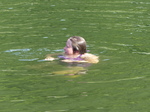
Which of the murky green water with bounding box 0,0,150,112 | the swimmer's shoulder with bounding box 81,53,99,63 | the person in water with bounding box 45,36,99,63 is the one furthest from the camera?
the person in water with bounding box 45,36,99,63

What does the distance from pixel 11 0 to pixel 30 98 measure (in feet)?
38.8

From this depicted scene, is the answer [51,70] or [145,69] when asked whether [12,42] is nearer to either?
[51,70]

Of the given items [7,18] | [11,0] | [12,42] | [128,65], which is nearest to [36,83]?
[128,65]

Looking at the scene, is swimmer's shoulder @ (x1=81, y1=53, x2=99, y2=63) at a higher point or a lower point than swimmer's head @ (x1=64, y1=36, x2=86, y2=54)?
lower

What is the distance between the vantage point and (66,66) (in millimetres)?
10211

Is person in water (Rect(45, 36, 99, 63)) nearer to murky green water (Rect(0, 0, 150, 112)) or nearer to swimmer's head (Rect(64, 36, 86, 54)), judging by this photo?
swimmer's head (Rect(64, 36, 86, 54))

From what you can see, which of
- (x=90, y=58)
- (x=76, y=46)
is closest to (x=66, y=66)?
(x=90, y=58)

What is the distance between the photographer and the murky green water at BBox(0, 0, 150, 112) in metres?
7.80

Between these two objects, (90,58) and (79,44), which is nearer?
(90,58)

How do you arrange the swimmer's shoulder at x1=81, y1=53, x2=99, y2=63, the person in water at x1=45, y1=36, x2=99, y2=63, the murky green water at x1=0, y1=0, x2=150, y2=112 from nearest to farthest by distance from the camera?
the murky green water at x1=0, y1=0, x2=150, y2=112 → the swimmer's shoulder at x1=81, y1=53, x2=99, y2=63 → the person in water at x1=45, y1=36, x2=99, y2=63

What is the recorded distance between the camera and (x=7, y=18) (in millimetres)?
15609

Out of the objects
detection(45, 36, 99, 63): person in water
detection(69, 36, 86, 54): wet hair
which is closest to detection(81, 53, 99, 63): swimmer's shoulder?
detection(45, 36, 99, 63): person in water

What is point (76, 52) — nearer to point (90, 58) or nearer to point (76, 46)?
point (76, 46)

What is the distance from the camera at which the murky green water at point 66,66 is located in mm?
7801
